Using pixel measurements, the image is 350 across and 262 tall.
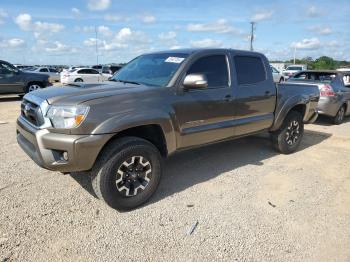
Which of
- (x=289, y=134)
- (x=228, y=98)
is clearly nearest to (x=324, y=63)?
(x=289, y=134)

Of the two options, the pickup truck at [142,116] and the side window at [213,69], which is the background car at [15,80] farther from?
the side window at [213,69]

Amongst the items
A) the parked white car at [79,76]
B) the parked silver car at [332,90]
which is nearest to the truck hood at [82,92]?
the parked silver car at [332,90]

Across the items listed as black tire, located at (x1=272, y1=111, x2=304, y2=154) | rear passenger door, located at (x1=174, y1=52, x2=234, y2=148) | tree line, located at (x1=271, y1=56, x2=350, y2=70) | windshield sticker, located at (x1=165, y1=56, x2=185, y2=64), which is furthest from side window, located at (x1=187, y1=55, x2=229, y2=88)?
tree line, located at (x1=271, y1=56, x2=350, y2=70)

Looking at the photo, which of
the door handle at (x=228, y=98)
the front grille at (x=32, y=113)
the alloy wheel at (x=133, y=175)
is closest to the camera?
the front grille at (x=32, y=113)

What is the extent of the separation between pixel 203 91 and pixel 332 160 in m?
3.09

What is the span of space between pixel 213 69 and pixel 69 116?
2.22 meters

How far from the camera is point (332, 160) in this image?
598 cm

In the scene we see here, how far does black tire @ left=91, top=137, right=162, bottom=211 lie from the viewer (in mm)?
3553

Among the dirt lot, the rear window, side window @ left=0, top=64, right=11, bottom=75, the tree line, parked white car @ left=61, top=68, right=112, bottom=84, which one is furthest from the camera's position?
the tree line

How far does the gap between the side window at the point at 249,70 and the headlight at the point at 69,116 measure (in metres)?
2.56

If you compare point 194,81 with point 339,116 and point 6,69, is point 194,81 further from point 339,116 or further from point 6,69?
point 6,69

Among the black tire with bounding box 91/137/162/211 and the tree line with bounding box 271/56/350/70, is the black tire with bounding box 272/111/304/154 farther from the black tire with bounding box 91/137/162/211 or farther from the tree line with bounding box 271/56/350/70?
the tree line with bounding box 271/56/350/70

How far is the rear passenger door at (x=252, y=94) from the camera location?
5008mm

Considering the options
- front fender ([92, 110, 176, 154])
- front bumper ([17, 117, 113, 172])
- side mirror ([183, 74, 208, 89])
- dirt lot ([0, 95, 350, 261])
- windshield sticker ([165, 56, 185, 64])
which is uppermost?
windshield sticker ([165, 56, 185, 64])
